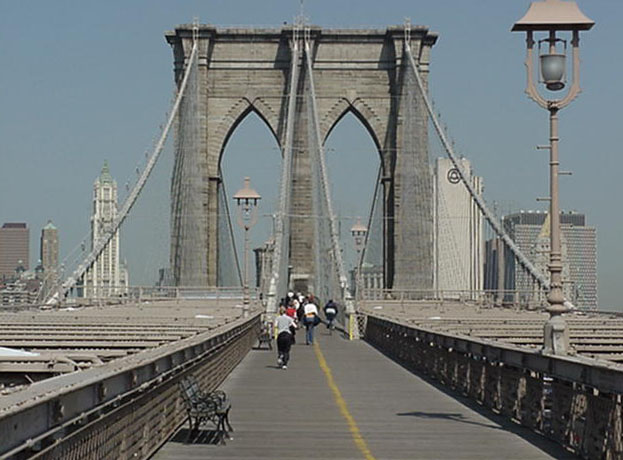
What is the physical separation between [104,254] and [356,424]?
2180 inches

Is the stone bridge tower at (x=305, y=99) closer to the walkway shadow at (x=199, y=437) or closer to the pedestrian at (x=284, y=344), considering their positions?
the pedestrian at (x=284, y=344)

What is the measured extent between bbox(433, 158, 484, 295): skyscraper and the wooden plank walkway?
5030 centimetres

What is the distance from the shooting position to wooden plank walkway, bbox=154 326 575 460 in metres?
12.1

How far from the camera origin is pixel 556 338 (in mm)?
13414

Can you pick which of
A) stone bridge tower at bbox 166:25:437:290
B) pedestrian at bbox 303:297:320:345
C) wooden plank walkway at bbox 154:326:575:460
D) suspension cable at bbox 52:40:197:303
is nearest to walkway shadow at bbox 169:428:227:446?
wooden plank walkway at bbox 154:326:575:460

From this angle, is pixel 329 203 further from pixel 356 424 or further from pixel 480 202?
pixel 356 424

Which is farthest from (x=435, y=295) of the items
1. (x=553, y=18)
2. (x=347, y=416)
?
(x=553, y=18)

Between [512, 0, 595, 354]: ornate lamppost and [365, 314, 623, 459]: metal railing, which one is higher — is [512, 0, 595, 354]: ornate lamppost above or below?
above

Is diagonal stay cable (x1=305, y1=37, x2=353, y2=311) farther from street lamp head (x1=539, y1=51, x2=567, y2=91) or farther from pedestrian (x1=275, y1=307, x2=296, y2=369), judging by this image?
street lamp head (x1=539, y1=51, x2=567, y2=91)

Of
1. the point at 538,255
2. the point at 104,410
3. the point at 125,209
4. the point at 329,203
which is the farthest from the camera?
the point at 538,255

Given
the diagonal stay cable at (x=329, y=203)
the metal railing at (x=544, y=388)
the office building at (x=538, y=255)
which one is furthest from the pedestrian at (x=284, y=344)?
the office building at (x=538, y=255)

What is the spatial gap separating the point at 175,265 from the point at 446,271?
635 inches

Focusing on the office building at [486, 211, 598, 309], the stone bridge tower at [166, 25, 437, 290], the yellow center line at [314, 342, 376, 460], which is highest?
the stone bridge tower at [166, 25, 437, 290]

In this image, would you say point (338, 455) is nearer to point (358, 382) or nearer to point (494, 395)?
point (494, 395)
